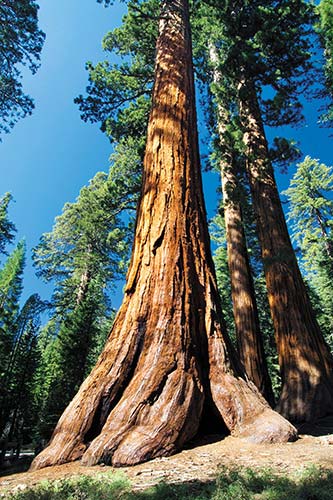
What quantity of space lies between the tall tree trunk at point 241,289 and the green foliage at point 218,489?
15.0 feet

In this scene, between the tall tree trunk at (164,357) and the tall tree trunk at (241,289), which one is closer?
the tall tree trunk at (164,357)

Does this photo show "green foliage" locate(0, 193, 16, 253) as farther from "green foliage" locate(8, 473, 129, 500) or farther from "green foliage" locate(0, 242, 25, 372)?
"green foliage" locate(8, 473, 129, 500)

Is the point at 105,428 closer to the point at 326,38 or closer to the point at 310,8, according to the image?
the point at 310,8

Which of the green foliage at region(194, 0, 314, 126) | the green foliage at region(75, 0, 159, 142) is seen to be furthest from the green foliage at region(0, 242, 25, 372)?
the green foliage at region(194, 0, 314, 126)

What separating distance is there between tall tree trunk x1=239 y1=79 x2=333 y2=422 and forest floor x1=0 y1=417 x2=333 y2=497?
7.78ft

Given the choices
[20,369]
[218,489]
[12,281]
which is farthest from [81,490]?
[12,281]

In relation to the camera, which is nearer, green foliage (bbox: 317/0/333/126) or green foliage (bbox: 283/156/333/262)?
green foliage (bbox: 317/0/333/126)

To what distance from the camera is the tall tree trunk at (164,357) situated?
2.37 meters

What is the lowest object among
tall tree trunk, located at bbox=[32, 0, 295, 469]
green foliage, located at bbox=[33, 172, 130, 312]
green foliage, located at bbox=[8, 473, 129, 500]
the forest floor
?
green foliage, located at bbox=[8, 473, 129, 500]

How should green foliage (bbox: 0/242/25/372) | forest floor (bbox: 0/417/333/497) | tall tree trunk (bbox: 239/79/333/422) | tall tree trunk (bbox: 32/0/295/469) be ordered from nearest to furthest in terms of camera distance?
forest floor (bbox: 0/417/333/497) → tall tree trunk (bbox: 32/0/295/469) → tall tree trunk (bbox: 239/79/333/422) → green foliage (bbox: 0/242/25/372)

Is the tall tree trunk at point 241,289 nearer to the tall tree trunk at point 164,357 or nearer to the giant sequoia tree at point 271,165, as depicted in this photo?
the giant sequoia tree at point 271,165

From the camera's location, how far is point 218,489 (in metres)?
1.59

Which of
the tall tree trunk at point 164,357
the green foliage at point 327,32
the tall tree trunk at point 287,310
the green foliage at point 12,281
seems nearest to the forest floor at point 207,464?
the tall tree trunk at point 164,357

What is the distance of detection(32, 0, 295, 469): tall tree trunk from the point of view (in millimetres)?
2373
